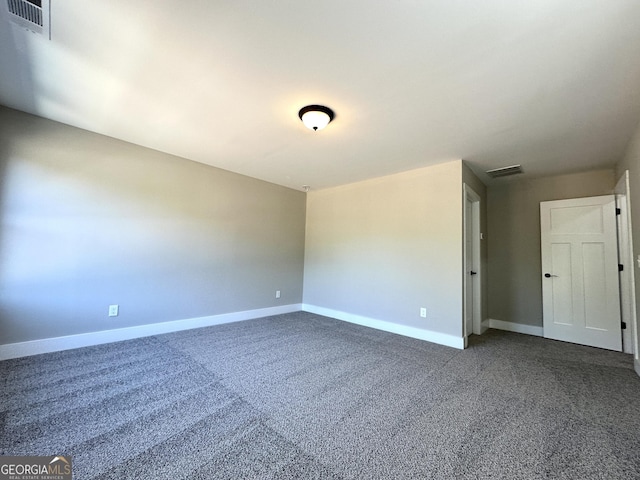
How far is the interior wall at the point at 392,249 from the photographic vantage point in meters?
3.53

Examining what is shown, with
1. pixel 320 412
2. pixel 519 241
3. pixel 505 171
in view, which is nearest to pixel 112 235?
pixel 320 412

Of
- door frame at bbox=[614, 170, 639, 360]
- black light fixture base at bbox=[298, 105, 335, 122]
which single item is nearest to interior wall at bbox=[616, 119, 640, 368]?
door frame at bbox=[614, 170, 639, 360]

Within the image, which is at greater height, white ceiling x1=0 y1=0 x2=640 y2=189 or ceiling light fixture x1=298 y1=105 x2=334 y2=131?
white ceiling x1=0 y1=0 x2=640 y2=189

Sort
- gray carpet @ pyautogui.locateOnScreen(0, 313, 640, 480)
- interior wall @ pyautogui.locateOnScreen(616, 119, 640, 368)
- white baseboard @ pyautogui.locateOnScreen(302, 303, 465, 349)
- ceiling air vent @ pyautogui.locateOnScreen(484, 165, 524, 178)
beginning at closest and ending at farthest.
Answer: gray carpet @ pyautogui.locateOnScreen(0, 313, 640, 480) < interior wall @ pyautogui.locateOnScreen(616, 119, 640, 368) < white baseboard @ pyautogui.locateOnScreen(302, 303, 465, 349) < ceiling air vent @ pyautogui.locateOnScreen(484, 165, 524, 178)

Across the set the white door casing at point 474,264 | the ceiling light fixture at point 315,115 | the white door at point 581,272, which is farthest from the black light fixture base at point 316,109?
the white door at point 581,272

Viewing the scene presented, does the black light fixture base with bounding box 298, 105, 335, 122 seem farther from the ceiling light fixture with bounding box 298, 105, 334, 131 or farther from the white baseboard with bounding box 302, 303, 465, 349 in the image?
the white baseboard with bounding box 302, 303, 465, 349

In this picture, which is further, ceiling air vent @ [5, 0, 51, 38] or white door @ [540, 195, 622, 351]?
white door @ [540, 195, 622, 351]

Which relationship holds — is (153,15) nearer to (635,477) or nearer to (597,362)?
(635,477)

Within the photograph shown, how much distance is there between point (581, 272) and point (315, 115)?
4346 mm

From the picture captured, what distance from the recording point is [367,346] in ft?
10.9

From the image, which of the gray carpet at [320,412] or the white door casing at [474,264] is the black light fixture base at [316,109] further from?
the white door casing at [474,264]

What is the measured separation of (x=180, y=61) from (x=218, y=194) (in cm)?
246

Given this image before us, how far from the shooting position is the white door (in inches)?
137

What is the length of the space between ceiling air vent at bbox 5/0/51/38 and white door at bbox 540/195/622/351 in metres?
5.84
